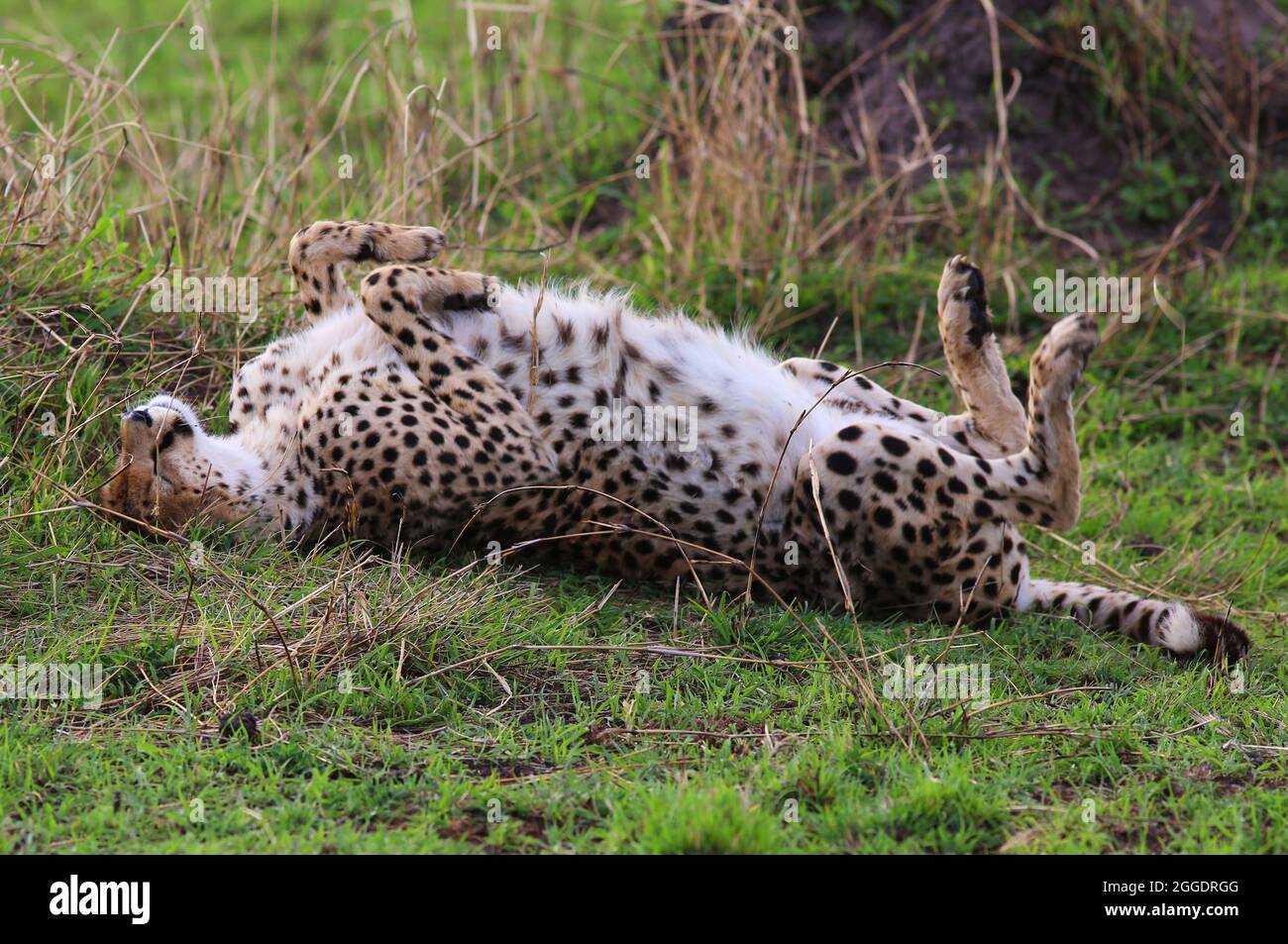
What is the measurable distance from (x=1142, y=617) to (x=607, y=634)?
1.53m

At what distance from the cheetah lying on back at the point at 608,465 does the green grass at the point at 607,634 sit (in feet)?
0.41

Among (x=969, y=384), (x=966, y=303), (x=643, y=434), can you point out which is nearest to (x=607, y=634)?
(x=643, y=434)

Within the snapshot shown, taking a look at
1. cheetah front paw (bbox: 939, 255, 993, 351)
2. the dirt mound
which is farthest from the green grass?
cheetah front paw (bbox: 939, 255, 993, 351)

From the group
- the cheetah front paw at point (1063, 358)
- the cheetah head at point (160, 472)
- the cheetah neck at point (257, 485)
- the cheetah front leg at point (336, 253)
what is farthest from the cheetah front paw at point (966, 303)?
the cheetah head at point (160, 472)

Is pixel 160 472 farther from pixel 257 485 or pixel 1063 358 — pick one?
pixel 1063 358

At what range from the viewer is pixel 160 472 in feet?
13.2

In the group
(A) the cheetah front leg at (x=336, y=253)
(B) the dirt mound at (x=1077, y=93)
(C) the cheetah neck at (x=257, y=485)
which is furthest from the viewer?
(B) the dirt mound at (x=1077, y=93)

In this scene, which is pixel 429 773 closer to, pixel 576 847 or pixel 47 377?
pixel 576 847

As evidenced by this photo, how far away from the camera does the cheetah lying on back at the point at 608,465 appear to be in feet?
13.7

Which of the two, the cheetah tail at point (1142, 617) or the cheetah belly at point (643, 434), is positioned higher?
the cheetah belly at point (643, 434)

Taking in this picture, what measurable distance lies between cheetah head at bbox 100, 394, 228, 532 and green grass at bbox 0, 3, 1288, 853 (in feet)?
0.35

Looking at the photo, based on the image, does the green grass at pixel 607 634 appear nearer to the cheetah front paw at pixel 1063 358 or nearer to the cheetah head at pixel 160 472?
the cheetah head at pixel 160 472

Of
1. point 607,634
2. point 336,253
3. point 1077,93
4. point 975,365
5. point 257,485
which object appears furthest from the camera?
point 1077,93

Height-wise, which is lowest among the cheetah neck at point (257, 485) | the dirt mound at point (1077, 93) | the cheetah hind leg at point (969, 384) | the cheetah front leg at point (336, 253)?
the cheetah neck at point (257, 485)
